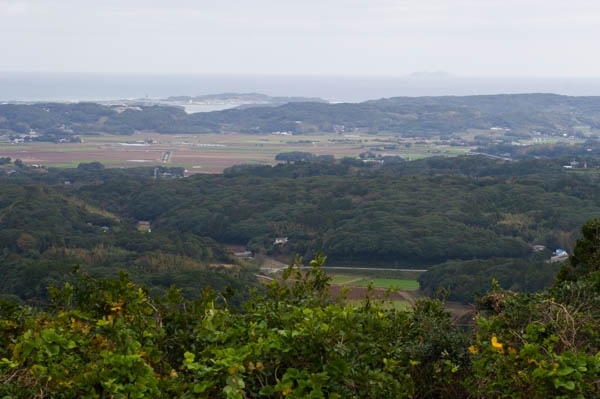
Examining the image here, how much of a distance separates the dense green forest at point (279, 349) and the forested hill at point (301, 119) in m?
119

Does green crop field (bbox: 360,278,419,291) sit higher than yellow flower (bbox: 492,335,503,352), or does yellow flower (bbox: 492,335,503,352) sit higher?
yellow flower (bbox: 492,335,503,352)

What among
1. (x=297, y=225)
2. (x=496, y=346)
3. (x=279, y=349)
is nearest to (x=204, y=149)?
(x=297, y=225)

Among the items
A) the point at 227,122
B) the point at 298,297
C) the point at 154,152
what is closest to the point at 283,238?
the point at 298,297

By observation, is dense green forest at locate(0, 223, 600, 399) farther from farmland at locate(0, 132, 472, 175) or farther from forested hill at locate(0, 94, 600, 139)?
forested hill at locate(0, 94, 600, 139)

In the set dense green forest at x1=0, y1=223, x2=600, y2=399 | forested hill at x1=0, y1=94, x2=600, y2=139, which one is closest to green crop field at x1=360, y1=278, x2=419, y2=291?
dense green forest at x1=0, y1=223, x2=600, y2=399

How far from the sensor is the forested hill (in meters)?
126

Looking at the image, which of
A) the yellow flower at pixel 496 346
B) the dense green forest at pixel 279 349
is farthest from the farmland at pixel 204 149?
the yellow flower at pixel 496 346

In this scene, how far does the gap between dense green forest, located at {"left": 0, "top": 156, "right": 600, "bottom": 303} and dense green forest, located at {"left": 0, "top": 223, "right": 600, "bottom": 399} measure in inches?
814

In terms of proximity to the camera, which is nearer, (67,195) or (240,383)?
(240,383)

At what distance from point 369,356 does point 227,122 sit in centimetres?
13509

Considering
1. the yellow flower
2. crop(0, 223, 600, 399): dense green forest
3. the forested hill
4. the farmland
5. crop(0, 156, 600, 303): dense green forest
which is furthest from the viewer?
the forested hill

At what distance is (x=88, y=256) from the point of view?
36.6 meters

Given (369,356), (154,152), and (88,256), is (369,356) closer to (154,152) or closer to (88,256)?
(88,256)

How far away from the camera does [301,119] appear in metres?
135
